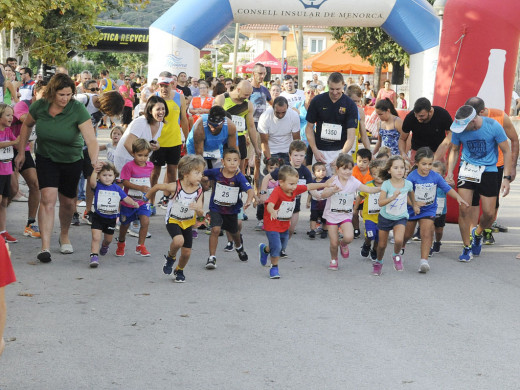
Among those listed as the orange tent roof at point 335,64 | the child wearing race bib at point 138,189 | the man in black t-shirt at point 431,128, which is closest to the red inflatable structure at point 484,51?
the man in black t-shirt at point 431,128

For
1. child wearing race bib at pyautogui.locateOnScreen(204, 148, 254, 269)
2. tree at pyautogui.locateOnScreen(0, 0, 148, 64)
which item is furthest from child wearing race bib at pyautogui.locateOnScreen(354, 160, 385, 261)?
tree at pyautogui.locateOnScreen(0, 0, 148, 64)

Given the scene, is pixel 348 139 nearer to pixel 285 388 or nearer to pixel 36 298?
pixel 36 298

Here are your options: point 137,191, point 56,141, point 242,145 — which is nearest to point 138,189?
point 137,191

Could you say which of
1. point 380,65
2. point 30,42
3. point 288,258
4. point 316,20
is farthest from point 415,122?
point 380,65

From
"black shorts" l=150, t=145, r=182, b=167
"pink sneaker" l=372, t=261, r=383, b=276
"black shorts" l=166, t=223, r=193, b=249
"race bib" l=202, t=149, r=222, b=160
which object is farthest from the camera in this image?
"black shorts" l=150, t=145, r=182, b=167

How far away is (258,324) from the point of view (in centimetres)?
621

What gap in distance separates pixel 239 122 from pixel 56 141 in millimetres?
3292

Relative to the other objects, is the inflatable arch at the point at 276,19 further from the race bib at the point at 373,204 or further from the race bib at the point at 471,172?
the race bib at the point at 373,204

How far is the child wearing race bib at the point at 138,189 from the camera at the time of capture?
8.85 m

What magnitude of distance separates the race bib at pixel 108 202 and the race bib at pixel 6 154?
109 centimetres

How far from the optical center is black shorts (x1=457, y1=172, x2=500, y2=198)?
9305mm

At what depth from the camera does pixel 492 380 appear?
5023 mm

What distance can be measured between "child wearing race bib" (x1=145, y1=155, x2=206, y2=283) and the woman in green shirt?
3.85 ft

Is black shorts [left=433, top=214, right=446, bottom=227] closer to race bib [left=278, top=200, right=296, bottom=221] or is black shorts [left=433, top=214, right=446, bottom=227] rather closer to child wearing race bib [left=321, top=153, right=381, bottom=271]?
child wearing race bib [left=321, top=153, right=381, bottom=271]
